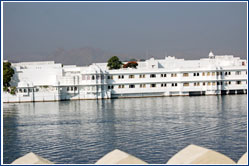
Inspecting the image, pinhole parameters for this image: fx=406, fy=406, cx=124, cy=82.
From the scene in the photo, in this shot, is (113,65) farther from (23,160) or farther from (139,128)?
(23,160)

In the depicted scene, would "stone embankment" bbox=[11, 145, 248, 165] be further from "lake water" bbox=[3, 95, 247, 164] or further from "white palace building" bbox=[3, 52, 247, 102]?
"white palace building" bbox=[3, 52, 247, 102]

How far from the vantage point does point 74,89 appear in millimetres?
57031

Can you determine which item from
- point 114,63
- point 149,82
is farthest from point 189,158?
point 114,63

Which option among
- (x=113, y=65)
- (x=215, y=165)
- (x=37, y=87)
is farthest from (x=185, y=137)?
(x=113, y=65)

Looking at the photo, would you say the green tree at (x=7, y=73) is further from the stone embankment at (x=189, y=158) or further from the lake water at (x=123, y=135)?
the stone embankment at (x=189, y=158)

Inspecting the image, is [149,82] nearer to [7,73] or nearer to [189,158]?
[7,73]

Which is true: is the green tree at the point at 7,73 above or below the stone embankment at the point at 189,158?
above

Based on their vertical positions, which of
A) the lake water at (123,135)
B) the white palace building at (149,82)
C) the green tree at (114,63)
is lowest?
the lake water at (123,135)

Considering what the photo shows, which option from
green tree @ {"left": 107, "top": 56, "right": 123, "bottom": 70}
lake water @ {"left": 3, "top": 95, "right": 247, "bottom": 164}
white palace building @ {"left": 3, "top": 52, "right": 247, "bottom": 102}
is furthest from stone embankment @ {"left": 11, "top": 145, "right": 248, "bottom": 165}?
green tree @ {"left": 107, "top": 56, "right": 123, "bottom": 70}

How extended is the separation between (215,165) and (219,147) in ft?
32.1

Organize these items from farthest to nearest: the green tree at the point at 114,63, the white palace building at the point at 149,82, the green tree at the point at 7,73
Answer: the green tree at the point at 114,63
the green tree at the point at 7,73
the white palace building at the point at 149,82

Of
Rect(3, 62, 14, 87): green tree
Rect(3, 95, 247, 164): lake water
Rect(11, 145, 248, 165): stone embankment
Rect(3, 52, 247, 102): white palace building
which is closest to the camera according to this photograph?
Rect(11, 145, 248, 165): stone embankment

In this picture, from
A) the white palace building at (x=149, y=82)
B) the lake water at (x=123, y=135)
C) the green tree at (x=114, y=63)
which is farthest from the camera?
the green tree at (x=114, y=63)

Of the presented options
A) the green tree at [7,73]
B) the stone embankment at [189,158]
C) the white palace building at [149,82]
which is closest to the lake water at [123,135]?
the stone embankment at [189,158]
